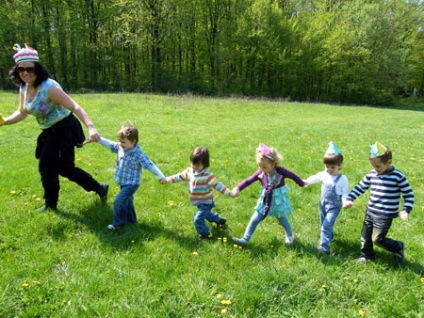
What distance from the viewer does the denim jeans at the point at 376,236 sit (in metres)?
3.62

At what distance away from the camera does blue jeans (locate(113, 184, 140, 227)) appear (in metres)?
4.25

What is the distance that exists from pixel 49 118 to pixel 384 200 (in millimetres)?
4675

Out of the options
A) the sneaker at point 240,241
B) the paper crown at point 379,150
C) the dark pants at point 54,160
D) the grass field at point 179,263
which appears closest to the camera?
the grass field at point 179,263

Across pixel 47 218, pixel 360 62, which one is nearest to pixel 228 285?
pixel 47 218

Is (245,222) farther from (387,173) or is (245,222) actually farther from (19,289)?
(19,289)

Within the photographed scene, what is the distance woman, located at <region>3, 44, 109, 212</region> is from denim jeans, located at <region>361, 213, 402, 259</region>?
3.78m

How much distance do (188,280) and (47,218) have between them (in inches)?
99.6

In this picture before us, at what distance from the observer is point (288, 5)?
4762cm

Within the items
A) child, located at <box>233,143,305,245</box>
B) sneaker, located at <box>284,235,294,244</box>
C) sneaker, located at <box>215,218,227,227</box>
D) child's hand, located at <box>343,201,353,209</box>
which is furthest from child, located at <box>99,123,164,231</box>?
child's hand, located at <box>343,201,353,209</box>

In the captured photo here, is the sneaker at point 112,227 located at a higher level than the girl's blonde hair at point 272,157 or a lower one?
lower

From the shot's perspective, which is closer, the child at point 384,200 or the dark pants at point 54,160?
the child at point 384,200

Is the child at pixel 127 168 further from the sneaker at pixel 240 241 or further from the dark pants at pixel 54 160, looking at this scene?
the sneaker at pixel 240 241

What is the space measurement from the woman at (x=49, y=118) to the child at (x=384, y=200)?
12.0ft

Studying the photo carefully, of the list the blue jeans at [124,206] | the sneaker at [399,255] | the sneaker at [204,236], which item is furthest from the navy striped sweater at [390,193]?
the blue jeans at [124,206]
